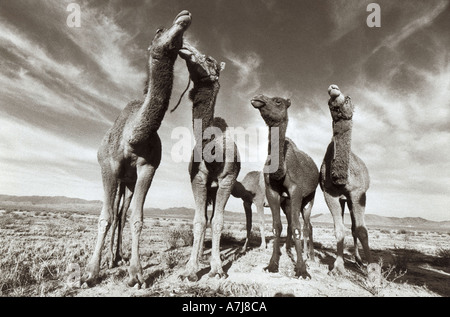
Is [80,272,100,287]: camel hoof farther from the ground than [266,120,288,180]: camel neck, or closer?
closer

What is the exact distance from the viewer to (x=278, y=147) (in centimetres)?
645

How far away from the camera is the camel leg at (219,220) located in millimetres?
5945

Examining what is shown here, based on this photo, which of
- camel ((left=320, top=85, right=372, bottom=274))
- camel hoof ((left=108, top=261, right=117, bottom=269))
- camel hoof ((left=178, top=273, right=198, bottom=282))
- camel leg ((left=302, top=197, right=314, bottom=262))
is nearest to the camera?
camel hoof ((left=178, top=273, right=198, bottom=282))

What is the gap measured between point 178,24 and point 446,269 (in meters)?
11.1

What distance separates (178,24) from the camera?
4.85m

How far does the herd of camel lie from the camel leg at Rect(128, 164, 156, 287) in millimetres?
18

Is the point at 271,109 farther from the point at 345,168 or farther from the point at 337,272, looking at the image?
the point at 337,272

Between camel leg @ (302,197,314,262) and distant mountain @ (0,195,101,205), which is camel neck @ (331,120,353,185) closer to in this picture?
camel leg @ (302,197,314,262)

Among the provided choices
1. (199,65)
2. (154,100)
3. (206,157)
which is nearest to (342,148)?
(206,157)

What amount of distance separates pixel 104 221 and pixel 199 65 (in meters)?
3.83

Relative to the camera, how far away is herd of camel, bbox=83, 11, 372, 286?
5246mm

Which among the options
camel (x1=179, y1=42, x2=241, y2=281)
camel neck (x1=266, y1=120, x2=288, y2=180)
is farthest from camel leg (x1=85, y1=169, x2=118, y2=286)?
camel neck (x1=266, y1=120, x2=288, y2=180)
